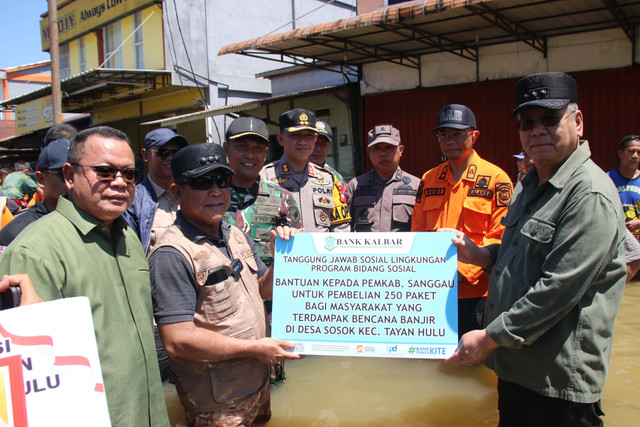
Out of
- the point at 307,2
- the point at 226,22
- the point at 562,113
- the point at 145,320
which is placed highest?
the point at 307,2

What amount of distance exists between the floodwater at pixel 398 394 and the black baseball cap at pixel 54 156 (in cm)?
215

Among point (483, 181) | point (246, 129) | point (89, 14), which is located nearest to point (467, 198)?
point (483, 181)

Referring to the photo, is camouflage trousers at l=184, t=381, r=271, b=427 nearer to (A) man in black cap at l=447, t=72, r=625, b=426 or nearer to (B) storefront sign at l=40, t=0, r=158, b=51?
(A) man in black cap at l=447, t=72, r=625, b=426

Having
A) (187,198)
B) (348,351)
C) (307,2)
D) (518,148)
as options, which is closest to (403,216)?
(348,351)

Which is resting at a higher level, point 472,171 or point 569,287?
point 472,171

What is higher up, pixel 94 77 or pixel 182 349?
pixel 94 77

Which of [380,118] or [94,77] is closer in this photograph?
[380,118]

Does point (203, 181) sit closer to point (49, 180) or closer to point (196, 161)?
point (196, 161)

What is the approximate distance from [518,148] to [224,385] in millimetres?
9317

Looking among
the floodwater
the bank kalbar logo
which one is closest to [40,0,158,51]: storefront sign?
the floodwater

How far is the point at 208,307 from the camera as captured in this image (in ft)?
7.50

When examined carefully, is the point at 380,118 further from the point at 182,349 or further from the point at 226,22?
the point at 182,349

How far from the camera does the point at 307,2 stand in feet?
61.0

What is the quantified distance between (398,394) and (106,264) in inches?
118
